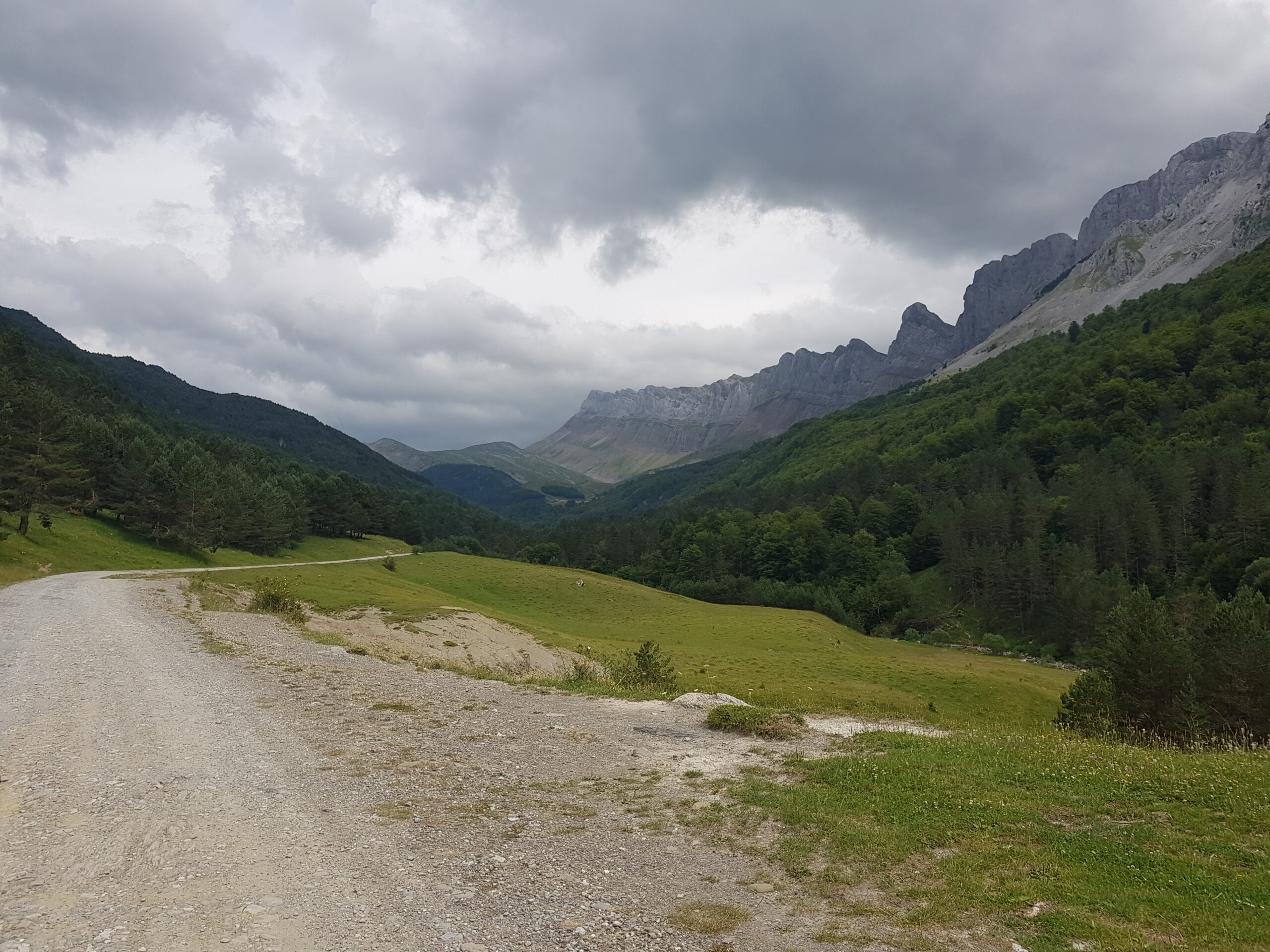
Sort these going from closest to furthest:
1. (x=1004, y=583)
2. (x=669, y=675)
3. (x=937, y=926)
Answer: (x=937, y=926)
(x=669, y=675)
(x=1004, y=583)

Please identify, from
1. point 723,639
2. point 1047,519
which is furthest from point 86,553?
point 1047,519

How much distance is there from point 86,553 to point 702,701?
7587cm

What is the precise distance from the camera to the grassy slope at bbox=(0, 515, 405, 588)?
5575cm

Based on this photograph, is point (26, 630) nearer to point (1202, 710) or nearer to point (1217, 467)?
point (1202, 710)

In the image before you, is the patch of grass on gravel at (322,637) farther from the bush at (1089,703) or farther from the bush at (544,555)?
the bush at (544,555)

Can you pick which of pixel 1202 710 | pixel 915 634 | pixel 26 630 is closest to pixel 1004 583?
pixel 915 634

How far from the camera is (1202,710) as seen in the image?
37.3 metres

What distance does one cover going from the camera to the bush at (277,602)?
41.6m

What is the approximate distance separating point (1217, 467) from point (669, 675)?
124m

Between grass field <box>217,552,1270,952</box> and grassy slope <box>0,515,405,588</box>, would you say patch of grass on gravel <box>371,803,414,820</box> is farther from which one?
grassy slope <box>0,515,405,588</box>

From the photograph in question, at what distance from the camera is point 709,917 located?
26.4ft

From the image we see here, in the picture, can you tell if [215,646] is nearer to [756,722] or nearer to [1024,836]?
[756,722]

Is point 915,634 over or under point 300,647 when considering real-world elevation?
under

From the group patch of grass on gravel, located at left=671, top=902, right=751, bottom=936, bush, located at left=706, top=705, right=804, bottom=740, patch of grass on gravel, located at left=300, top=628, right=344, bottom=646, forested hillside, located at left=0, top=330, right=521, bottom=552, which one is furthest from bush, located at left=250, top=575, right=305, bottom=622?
Result: patch of grass on gravel, located at left=671, top=902, right=751, bottom=936
